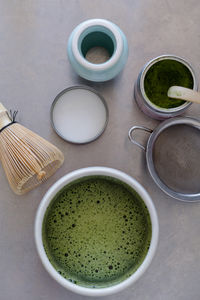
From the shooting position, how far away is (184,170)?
0.73 metres

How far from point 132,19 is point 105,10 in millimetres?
65

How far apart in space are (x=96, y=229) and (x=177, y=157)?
231 mm

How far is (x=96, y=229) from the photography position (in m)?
0.70

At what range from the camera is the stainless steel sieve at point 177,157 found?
72 cm

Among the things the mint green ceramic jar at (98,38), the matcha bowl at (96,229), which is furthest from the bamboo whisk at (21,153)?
the mint green ceramic jar at (98,38)

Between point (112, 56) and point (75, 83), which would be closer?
point (112, 56)

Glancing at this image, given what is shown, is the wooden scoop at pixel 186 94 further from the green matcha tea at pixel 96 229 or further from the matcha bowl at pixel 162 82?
the green matcha tea at pixel 96 229

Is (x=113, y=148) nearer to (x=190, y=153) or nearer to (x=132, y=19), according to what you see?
(x=190, y=153)

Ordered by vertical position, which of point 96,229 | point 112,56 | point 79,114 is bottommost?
point 96,229

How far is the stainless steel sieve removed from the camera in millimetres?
722

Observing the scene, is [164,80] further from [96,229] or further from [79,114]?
[96,229]

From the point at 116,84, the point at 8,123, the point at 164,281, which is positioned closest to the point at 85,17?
the point at 116,84

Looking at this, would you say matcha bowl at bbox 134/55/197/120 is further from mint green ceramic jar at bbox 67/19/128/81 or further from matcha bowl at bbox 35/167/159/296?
matcha bowl at bbox 35/167/159/296

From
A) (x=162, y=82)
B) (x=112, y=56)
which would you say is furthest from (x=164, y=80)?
(x=112, y=56)
